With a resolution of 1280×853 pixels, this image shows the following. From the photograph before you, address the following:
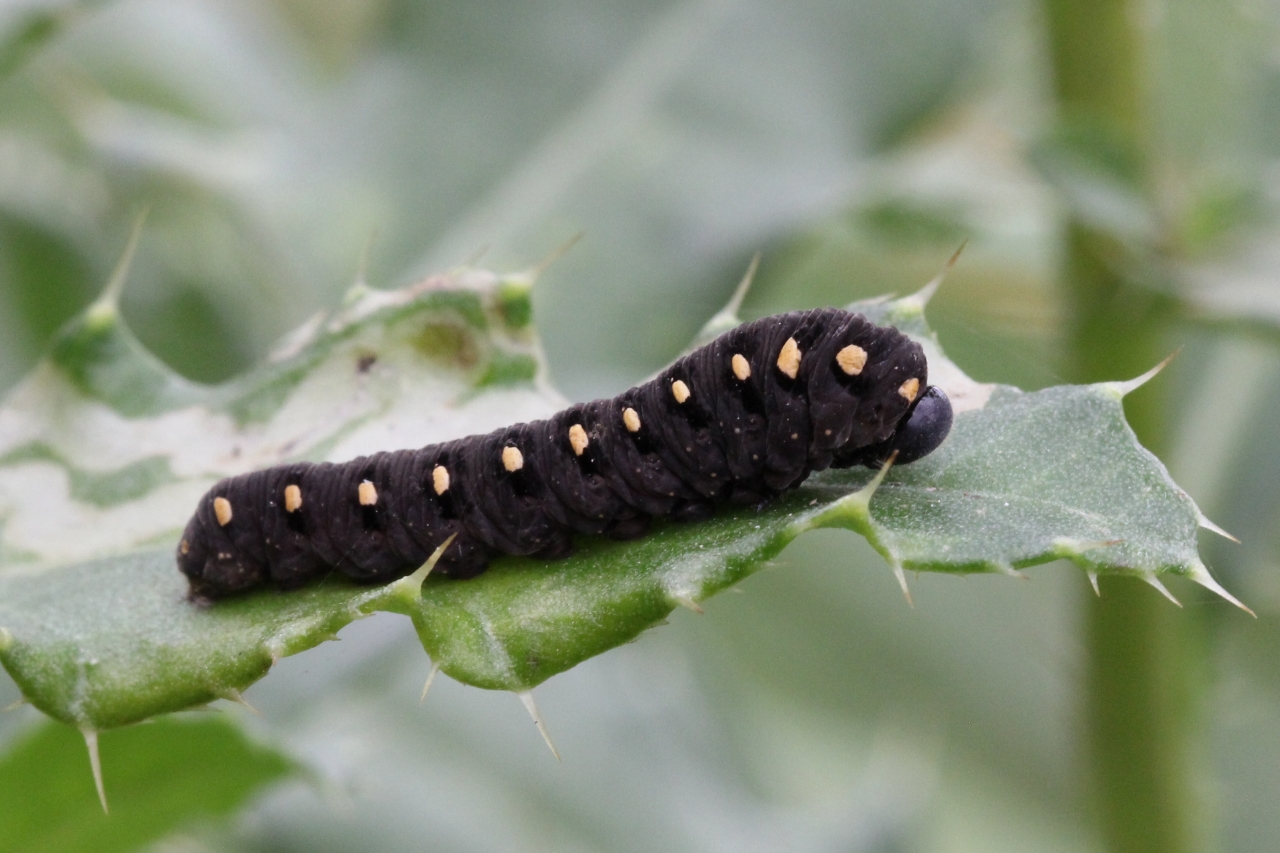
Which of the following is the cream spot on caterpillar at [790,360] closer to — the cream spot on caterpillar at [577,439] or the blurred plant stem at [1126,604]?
the cream spot on caterpillar at [577,439]

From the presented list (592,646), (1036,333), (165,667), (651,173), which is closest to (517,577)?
(592,646)

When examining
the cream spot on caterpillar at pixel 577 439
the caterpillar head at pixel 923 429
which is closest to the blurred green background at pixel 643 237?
the cream spot on caterpillar at pixel 577 439

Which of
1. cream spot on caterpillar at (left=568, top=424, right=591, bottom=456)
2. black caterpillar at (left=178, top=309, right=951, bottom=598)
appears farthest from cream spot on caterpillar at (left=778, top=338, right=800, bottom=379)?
cream spot on caterpillar at (left=568, top=424, right=591, bottom=456)

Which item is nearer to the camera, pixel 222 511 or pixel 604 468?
pixel 604 468

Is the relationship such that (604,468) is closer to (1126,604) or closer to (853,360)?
(853,360)

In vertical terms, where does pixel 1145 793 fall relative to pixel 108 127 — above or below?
below

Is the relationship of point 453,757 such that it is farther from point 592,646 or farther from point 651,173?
point 592,646

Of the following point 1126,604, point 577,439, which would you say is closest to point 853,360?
point 577,439
